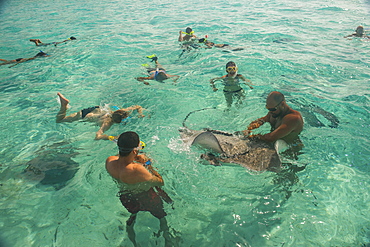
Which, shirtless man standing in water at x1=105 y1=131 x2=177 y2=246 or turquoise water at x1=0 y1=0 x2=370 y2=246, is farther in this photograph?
turquoise water at x1=0 y1=0 x2=370 y2=246

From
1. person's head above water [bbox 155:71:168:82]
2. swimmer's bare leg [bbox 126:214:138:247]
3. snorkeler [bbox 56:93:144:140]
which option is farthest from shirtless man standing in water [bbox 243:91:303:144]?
person's head above water [bbox 155:71:168:82]

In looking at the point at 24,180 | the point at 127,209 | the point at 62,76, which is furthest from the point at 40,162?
the point at 62,76

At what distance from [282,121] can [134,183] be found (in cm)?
266

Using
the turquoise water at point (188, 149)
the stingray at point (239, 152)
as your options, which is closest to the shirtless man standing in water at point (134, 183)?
the turquoise water at point (188, 149)

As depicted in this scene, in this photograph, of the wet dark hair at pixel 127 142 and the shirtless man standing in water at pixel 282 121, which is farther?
the shirtless man standing in water at pixel 282 121

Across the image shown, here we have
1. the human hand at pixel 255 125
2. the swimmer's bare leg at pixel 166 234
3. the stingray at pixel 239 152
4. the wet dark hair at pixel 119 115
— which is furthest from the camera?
the wet dark hair at pixel 119 115

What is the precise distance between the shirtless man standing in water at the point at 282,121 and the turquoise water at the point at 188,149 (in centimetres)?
52

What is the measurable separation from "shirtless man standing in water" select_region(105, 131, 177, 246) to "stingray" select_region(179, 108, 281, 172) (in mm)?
995

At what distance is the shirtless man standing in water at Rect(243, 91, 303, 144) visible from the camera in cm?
400

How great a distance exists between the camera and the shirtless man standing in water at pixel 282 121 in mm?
4004

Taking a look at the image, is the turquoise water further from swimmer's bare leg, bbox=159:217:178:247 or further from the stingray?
the stingray

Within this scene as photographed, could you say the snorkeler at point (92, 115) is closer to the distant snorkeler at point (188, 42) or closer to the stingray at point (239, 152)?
the stingray at point (239, 152)

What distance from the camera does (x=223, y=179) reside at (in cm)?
407

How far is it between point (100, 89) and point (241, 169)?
555cm
